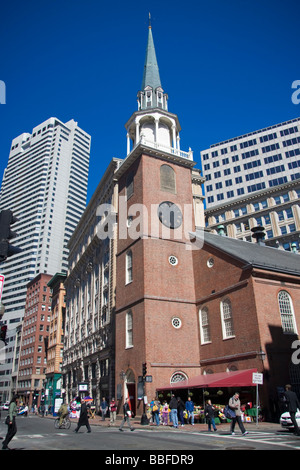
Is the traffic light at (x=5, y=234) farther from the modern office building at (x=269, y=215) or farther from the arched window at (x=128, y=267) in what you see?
the modern office building at (x=269, y=215)

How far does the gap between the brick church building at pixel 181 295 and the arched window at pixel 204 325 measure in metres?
0.11

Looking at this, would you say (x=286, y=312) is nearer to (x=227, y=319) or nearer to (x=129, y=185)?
(x=227, y=319)

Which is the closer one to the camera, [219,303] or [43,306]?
[219,303]

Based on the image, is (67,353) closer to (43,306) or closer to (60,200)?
(43,306)

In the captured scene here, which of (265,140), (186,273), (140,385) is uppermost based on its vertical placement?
(265,140)

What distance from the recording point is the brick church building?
81.7ft

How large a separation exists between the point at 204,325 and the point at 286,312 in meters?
6.63

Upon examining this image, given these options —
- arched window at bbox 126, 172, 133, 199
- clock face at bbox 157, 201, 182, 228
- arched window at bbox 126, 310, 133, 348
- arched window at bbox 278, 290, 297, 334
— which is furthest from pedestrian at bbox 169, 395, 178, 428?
arched window at bbox 126, 172, 133, 199

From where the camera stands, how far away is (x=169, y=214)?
112 ft

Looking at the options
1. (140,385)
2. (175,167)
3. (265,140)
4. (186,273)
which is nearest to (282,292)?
(186,273)

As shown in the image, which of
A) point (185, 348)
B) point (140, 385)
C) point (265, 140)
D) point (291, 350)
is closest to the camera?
point (291, 350)

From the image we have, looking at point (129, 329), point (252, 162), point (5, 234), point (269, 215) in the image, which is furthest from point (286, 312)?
point (252, 162)
